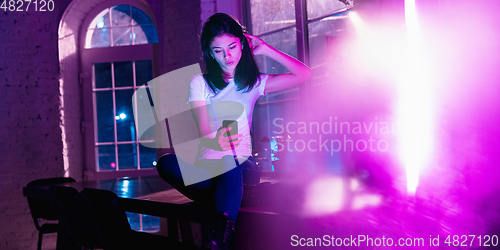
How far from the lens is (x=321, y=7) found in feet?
9.23

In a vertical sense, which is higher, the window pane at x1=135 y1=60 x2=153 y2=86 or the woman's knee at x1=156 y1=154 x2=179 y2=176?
the window pane at x1=135 y1=60 x2=153 y2=86

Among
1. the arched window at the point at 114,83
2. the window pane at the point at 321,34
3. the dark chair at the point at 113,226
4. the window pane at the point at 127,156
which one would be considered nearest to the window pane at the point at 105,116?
the arched window at the point at 114,83

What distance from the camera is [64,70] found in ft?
12.9

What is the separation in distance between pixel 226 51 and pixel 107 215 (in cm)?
108

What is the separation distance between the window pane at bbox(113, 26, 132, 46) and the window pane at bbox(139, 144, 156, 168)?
1.15 meters

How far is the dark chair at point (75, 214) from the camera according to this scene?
215 cm

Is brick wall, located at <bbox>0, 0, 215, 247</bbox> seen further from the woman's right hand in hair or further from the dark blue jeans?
the dark blue jeans

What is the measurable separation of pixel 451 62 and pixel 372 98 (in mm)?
576

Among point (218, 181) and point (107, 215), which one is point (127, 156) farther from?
point (218, 181)

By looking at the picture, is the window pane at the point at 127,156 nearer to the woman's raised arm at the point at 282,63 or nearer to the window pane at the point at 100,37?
the window pane at the point at 100,37

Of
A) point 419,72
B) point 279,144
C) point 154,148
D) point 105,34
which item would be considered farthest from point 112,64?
point 419,72

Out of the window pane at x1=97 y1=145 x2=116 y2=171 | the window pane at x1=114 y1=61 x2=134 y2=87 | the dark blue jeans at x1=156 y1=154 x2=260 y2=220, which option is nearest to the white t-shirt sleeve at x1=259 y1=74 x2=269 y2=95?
the dark blue jeans at x1=156 y1=154 x2=260 y2=220

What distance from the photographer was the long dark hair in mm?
1990

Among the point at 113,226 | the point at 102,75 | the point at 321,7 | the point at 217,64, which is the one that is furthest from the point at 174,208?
the point at 102,75
